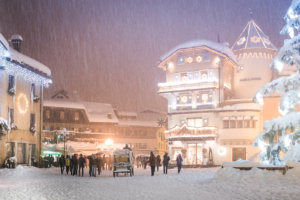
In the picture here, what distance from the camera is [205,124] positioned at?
182ft

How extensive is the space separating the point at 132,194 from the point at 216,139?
1534 inches

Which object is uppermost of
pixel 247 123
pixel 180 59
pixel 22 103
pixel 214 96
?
pixel 180 59

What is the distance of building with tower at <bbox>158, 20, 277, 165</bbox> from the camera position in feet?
175

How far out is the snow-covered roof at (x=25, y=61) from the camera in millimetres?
35191

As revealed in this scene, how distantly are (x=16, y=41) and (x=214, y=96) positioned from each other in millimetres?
24488

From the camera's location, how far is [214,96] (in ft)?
181

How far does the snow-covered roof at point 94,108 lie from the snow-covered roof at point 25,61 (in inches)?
1094

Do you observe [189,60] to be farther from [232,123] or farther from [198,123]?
[232,123]

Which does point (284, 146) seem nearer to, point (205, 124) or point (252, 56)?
point (205, 124)

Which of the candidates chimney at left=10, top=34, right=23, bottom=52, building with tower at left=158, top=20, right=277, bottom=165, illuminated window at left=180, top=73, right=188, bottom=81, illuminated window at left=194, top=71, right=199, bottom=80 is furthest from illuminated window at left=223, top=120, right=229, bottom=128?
chimney at left=10, top=34, right=23, bottom=52

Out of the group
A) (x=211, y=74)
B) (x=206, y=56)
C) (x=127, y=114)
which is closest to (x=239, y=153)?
(x=211, y=74)

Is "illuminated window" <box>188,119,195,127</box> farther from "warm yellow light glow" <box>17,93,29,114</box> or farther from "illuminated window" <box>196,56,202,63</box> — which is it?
"warm yellow light glow" <box>17,93,29,114</box>

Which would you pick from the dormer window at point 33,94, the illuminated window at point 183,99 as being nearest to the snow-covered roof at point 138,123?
the illuminated window at point 183,99

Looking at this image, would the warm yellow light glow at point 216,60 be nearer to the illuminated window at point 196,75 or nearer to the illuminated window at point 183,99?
the illuminated window at point 196,75
